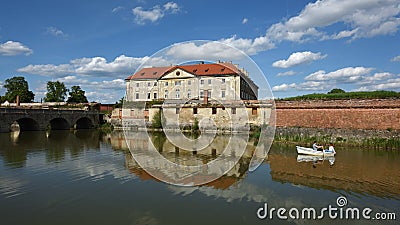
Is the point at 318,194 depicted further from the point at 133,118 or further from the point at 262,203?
the point at 133,118

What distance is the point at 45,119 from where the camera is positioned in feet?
109

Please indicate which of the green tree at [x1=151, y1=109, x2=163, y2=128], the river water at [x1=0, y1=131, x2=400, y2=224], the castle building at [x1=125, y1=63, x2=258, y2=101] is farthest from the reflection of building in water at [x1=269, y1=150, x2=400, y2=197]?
the castle building at [x1=125, y1=63, x2=258, y2=101]

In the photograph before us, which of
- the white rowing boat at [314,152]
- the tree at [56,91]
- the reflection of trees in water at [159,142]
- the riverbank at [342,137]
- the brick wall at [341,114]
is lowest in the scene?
the reflection of trees in water at [159,142]

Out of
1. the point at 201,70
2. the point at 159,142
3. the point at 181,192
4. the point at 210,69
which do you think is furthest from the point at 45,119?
the point at 181,192

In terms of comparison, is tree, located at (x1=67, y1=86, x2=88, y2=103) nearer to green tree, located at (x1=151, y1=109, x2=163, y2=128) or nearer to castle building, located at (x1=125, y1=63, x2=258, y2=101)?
castle building, located at (x1=125, y1=63, x2=258, y2=101)

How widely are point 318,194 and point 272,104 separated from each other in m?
19.7

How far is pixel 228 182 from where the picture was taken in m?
10.7

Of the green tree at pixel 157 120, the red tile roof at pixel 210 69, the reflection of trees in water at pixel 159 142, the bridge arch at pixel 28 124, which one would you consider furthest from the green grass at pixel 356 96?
the bridge arch at pixel 28 124

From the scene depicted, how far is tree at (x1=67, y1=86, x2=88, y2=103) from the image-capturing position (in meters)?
58.3

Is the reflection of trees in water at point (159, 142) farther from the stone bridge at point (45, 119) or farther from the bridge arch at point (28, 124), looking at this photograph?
the bridge arch at point (28, 124)

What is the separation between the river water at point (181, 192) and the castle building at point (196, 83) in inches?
1251

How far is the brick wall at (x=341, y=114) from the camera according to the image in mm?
20073

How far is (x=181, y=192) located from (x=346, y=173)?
294 inches

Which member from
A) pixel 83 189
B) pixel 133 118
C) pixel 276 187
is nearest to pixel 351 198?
pixel 276 187
